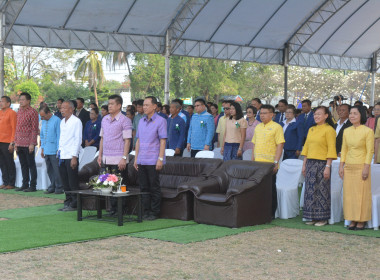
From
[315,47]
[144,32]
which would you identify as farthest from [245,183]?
[315,47]

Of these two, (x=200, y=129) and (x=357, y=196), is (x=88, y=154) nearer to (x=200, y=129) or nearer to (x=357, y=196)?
(x=200, y=129)

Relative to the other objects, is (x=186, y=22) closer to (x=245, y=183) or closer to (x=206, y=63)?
(x=245, y=183)

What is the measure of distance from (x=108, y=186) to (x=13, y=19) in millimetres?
8540

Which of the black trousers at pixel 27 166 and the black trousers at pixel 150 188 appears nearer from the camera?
the black trousers at pixel 150 188

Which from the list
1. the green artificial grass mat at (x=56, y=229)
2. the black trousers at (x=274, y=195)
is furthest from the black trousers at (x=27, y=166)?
the black trousers at (x=274, y=195)

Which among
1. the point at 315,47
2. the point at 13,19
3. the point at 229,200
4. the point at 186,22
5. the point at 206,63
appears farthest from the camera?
the point at 206,63

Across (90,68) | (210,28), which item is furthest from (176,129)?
(90,68)

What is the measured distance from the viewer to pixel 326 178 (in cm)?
833

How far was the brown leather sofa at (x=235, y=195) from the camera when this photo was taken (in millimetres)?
8156

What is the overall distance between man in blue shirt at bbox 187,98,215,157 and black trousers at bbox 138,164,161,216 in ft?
8.06

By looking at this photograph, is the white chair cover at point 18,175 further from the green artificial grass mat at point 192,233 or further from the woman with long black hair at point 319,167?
the woman with long black hair at point 319,167

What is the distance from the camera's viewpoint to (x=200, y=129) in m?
11.2

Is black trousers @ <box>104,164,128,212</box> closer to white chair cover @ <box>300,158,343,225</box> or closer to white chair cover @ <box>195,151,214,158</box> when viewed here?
white chair cover @ <box>195,151,214,158</box>

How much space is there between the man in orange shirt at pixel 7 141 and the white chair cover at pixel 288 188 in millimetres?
5848
